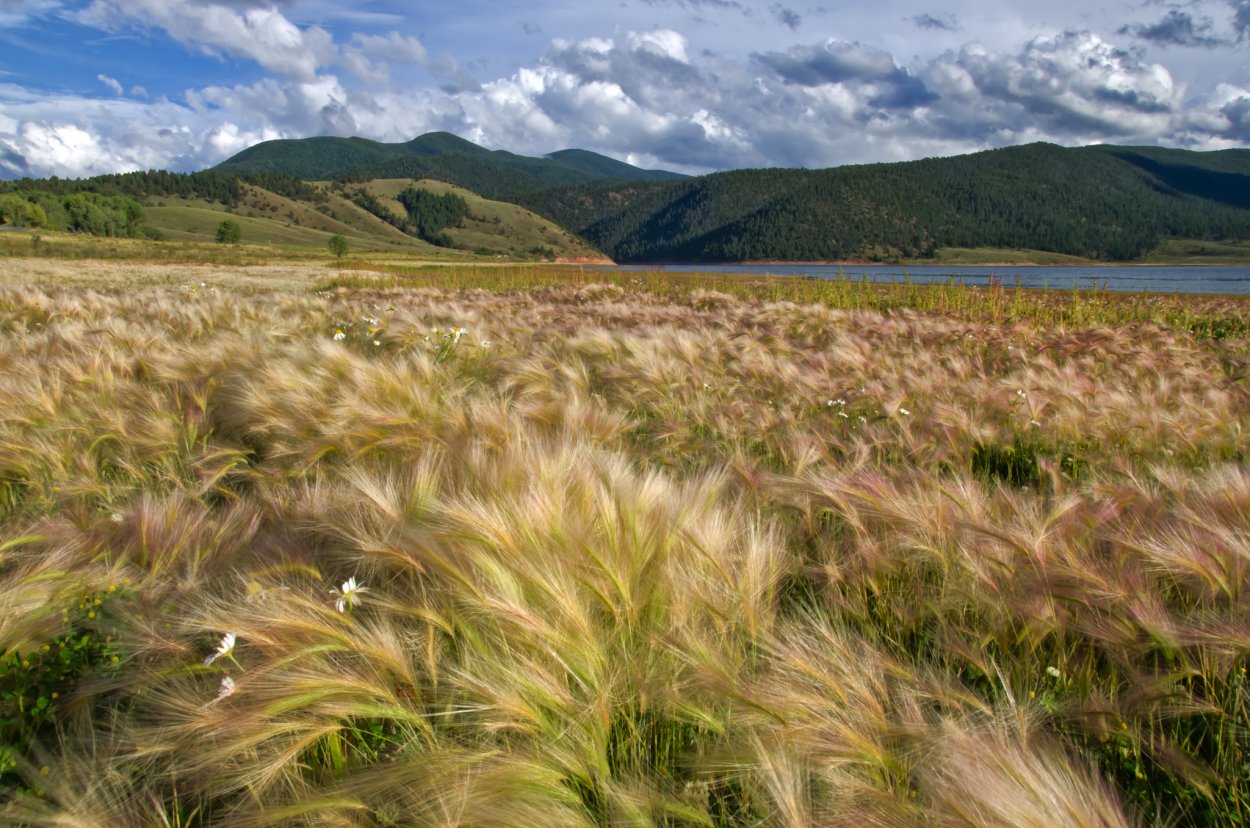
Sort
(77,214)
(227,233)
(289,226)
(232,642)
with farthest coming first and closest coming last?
1. (289,226)
2. (77,214)
3. (227,233)
4. (232,642)

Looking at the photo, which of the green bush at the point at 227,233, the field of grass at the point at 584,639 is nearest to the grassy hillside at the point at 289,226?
the green bush at the point at 227,233

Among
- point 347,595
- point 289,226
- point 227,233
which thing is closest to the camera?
point 347,595

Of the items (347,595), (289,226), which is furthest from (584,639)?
(289,226)

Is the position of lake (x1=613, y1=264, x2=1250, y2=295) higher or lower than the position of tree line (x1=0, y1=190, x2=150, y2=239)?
lower

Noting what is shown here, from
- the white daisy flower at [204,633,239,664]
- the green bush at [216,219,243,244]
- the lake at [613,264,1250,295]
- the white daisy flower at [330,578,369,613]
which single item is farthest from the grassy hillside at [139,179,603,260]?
the white daisy flower at [204,633,239,664]

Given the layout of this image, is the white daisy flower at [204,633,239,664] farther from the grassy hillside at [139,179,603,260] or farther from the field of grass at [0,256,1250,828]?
the grassy hillside at [139,179,603,260]

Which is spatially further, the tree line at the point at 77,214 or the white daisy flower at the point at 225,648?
the tree line at the point at 77,214

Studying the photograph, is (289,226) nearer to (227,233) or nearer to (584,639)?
(227,233)

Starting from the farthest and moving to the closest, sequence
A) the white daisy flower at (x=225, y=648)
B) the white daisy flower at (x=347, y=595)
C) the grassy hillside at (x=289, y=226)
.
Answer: the grassy hillside at (x=289, y=226) < the white daisy flower at (x=347, y=595) < the white daisy flower at (x=225, y=648)

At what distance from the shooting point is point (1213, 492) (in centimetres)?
209

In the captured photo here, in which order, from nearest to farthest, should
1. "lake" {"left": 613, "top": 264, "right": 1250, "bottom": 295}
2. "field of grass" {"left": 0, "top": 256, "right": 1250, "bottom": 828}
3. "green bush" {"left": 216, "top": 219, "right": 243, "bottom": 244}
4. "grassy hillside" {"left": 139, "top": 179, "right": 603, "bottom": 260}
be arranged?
1. "field of grass" {"left": 0, "top": 256, "right": 1250, "bottom": 828}
2. "lake" {"left": 613, "top": 264, "right": 1250, "bottom": 295}
3. "green bush" {"left": 216, "top": 219, "right": 243, "bottom": 244}
4. "grassy hillside" {"left": 139, "top": 179, "right": 603, "bottom": 260}

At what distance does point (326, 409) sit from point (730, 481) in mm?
1947

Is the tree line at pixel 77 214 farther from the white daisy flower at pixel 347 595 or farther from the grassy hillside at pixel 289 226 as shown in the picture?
the white daisy flower at pixel 347 595

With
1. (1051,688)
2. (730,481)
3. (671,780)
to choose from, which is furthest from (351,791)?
(730,481)
